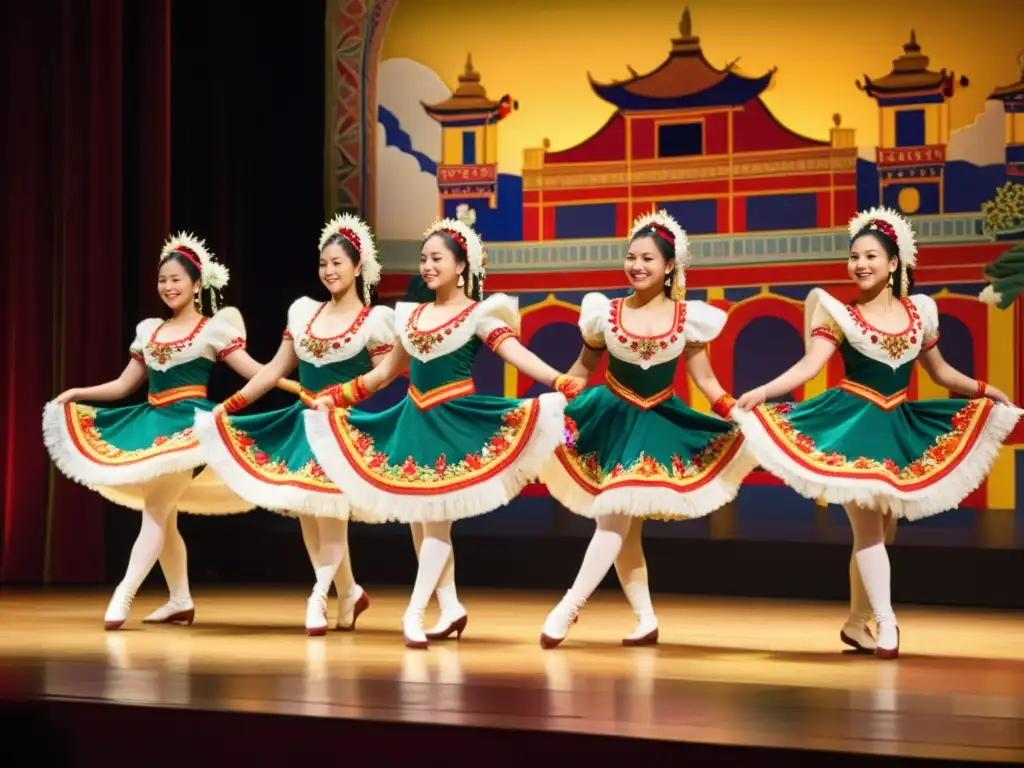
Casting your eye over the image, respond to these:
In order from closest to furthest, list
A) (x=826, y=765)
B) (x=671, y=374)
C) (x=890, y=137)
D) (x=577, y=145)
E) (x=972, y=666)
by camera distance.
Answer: (x=826, y=765)
(x=972, y=666)
(x=671, y=374)
(x=890, y=137)
(x=577, y=145)

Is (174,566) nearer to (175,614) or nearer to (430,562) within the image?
(175,614)

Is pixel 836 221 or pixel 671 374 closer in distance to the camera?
pixel 671 374

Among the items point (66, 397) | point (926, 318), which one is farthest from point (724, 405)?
point (66, 397)

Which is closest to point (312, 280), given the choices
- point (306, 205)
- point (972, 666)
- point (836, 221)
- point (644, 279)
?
point (306, 205)

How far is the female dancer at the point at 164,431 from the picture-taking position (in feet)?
15.2

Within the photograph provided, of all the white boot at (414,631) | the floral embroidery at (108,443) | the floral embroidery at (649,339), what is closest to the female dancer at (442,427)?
the white boot at (414,631)

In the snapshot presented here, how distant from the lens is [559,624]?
13.5ft

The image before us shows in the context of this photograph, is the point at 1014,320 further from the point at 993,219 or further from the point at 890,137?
the point at 890,137

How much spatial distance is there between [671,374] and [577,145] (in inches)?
120

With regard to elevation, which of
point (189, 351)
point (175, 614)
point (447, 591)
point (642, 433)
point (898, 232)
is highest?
point (898, 232)

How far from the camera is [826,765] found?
2.31m

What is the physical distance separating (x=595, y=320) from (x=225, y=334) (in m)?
1.27

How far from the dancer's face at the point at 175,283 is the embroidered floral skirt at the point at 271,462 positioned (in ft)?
1.61

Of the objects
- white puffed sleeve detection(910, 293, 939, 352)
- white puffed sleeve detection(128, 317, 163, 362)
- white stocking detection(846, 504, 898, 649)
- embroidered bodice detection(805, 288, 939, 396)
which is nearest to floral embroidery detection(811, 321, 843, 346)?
embroidered bodice detection(805, 288, 939, 396)
